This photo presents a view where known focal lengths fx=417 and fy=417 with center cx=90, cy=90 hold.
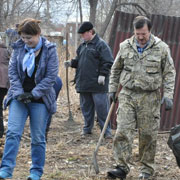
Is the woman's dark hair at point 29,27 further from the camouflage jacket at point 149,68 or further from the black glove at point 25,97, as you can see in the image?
Result: the camouflage jacket at point 149,68

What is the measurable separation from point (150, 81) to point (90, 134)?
3183mm

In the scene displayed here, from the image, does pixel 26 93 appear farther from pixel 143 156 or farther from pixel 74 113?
pixel 74 113

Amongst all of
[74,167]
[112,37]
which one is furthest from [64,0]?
[74,167]

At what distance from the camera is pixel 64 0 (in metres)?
18.3

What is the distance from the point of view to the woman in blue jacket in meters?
4.21

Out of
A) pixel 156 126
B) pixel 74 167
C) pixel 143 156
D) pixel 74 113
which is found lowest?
pixel 74 113

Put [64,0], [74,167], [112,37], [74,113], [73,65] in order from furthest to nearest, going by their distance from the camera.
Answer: [64,0] → [74,113] → [112,37] → [73,65] → [74,167]

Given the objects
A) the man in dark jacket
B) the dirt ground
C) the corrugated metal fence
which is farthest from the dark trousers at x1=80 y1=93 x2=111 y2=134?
the corrugated metal fence

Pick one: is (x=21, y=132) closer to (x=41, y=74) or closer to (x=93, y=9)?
(x=41, y=74)

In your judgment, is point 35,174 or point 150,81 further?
point 150,81

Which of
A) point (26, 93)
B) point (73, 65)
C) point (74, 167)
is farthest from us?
point (73, 65)

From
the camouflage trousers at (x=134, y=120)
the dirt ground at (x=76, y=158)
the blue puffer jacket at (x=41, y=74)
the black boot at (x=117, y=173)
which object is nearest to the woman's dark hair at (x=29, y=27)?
the blue puffer jacket at (x=41, y=74)

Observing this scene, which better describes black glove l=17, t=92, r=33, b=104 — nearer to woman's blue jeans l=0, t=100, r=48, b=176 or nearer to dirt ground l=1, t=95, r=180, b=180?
woman's blue jeans l=0, t=100, r=48, b=176

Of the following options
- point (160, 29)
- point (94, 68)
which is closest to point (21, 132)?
point (94, 68)
